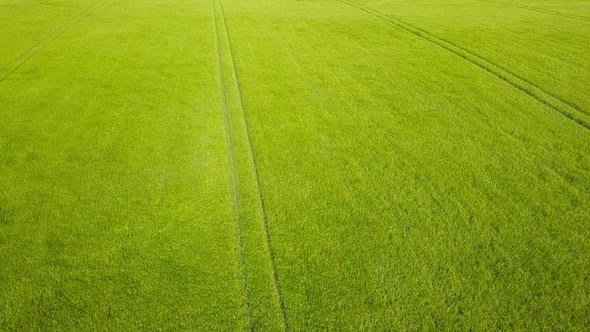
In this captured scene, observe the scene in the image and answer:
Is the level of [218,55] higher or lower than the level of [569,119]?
higher


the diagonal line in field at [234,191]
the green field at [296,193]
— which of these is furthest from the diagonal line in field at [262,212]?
the diagonal line in field at [234,191]

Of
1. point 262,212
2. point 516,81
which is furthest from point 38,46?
point 516,81

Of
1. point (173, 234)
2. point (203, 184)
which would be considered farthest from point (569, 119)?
point (173, 234)

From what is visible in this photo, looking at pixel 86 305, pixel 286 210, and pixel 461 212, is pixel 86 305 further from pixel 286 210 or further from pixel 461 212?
pixel 461 212

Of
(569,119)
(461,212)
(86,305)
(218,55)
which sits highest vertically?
(218,55)

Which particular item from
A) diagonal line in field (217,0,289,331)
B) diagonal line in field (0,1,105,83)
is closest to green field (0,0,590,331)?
diagonal line in field (217,0,289,331)
